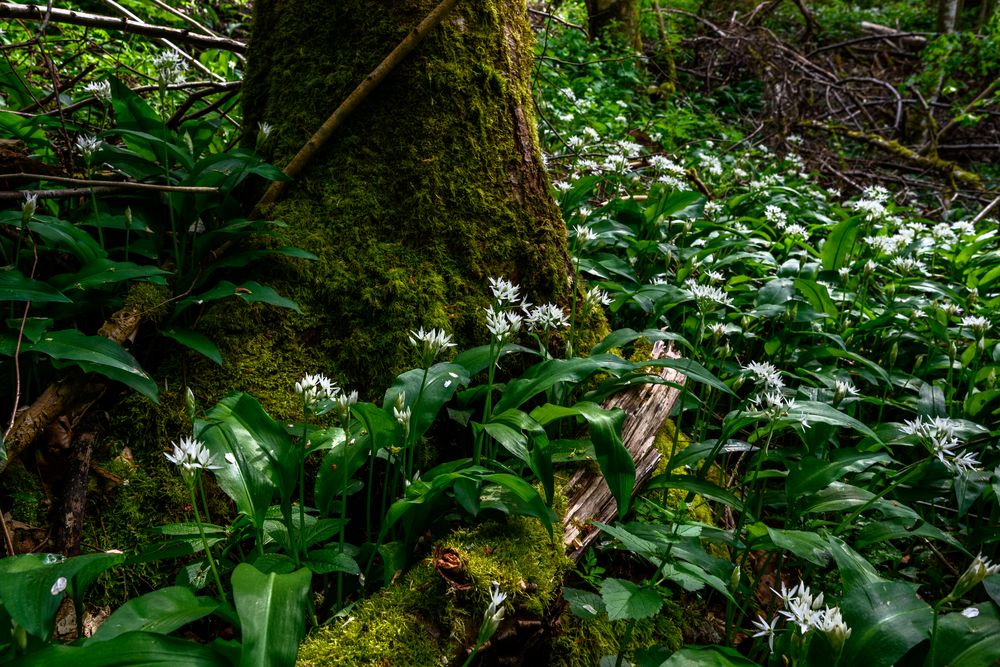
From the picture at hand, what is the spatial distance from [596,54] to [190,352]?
6.39m

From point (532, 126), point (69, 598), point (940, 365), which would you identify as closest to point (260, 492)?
point (69, 598)

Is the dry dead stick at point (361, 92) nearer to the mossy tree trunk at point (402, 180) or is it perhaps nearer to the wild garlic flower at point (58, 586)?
the mossy tree trunk at point (402, 180)

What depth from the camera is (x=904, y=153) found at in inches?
270

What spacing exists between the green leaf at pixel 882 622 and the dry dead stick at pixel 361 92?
192 cm

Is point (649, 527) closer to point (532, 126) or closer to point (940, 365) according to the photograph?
point (532, 126)

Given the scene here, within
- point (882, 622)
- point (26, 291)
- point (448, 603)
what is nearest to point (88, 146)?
point (26, 291)

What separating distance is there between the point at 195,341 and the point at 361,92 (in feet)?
3.14

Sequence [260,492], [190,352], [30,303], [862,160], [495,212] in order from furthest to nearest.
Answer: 1. [862,160]
2. [495,212]
3. [190,352]
4. [30,303]
5. [260,492]

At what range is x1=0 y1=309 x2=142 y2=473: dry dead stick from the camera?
156cm

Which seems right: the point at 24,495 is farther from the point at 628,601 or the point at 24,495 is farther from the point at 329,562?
the point at 628,601

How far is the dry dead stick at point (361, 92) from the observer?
217 cm

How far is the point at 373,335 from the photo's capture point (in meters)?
1.97

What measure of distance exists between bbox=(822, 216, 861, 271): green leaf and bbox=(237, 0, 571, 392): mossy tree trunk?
5.81ft

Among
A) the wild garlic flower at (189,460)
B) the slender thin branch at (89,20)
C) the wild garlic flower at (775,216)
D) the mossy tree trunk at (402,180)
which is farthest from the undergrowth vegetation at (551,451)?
the wild garlic flower at (775,216)
